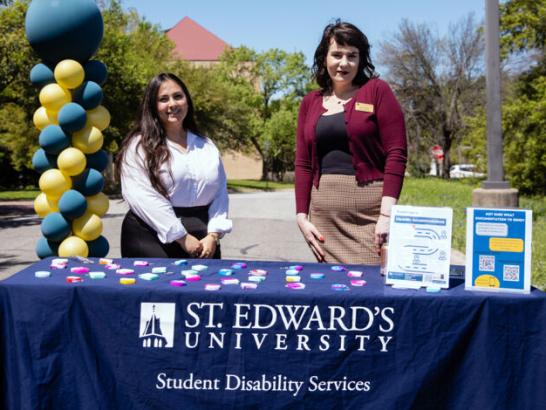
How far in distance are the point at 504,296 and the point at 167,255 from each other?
1815mm

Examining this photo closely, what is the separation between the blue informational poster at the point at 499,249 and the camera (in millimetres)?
2727

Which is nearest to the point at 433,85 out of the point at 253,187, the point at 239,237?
the point at 253,187

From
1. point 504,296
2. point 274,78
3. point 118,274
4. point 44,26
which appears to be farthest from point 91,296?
point 274,78

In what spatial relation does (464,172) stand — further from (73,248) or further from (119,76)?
(73,248)

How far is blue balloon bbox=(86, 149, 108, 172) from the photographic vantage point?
558 centimetres

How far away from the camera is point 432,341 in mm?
2686

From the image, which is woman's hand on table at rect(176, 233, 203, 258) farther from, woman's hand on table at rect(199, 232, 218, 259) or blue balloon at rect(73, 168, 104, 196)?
blue balloon at rect(73, 168, 104, 196)

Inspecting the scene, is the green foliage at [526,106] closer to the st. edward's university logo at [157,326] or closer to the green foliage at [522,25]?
the green foliage at [522,25]

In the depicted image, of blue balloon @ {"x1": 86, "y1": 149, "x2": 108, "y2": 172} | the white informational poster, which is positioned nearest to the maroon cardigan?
the white informational poster

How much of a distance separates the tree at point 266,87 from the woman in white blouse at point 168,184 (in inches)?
2110

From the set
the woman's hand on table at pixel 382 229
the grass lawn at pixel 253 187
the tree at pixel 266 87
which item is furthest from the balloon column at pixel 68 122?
the tree at pixel 266 87

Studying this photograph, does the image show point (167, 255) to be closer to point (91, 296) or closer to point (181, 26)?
point (91, 296)

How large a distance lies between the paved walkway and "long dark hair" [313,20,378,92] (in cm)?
426

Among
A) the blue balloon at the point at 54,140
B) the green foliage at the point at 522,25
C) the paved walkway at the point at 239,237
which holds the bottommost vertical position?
the paved walkway at the point at 239,237
